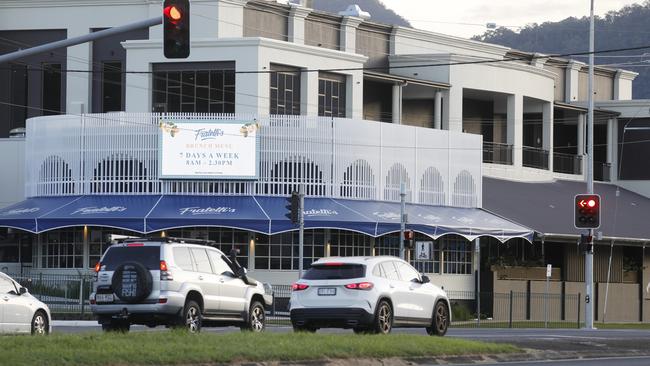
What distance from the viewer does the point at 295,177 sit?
175 ft

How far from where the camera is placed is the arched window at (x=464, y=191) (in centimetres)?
5839

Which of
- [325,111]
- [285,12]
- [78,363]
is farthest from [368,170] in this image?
[78,363]

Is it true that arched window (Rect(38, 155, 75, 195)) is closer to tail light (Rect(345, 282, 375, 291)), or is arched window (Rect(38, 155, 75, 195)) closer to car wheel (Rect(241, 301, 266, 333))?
car wheel (Rect(241, 301, 266, 333))

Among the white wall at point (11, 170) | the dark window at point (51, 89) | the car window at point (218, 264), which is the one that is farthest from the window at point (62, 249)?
the car window at point (218, 264)

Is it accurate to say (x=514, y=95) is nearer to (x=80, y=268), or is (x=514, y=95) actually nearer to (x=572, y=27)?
(x=80, y=268)

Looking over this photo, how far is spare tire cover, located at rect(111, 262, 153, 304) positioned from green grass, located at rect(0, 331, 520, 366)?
3.03 metres

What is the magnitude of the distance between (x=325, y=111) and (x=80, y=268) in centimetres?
1187

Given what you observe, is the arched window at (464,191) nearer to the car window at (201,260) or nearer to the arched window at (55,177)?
the arched window at (55,177)

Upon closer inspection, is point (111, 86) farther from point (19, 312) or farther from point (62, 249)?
point (19, 312)

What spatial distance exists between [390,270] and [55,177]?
27.7 meters

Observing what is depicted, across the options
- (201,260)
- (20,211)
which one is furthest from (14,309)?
(20,211)

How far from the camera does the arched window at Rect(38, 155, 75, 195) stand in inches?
2128

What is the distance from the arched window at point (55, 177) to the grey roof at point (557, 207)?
687 inches

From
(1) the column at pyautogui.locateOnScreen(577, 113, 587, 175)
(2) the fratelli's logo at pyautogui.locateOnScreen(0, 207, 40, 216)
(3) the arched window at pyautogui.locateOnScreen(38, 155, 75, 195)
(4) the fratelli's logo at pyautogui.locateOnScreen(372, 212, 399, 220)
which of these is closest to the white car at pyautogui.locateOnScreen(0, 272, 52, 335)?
(2) the fratelli's logo at pyautogui.locateOnScreen(0, 207, 40, 216)
